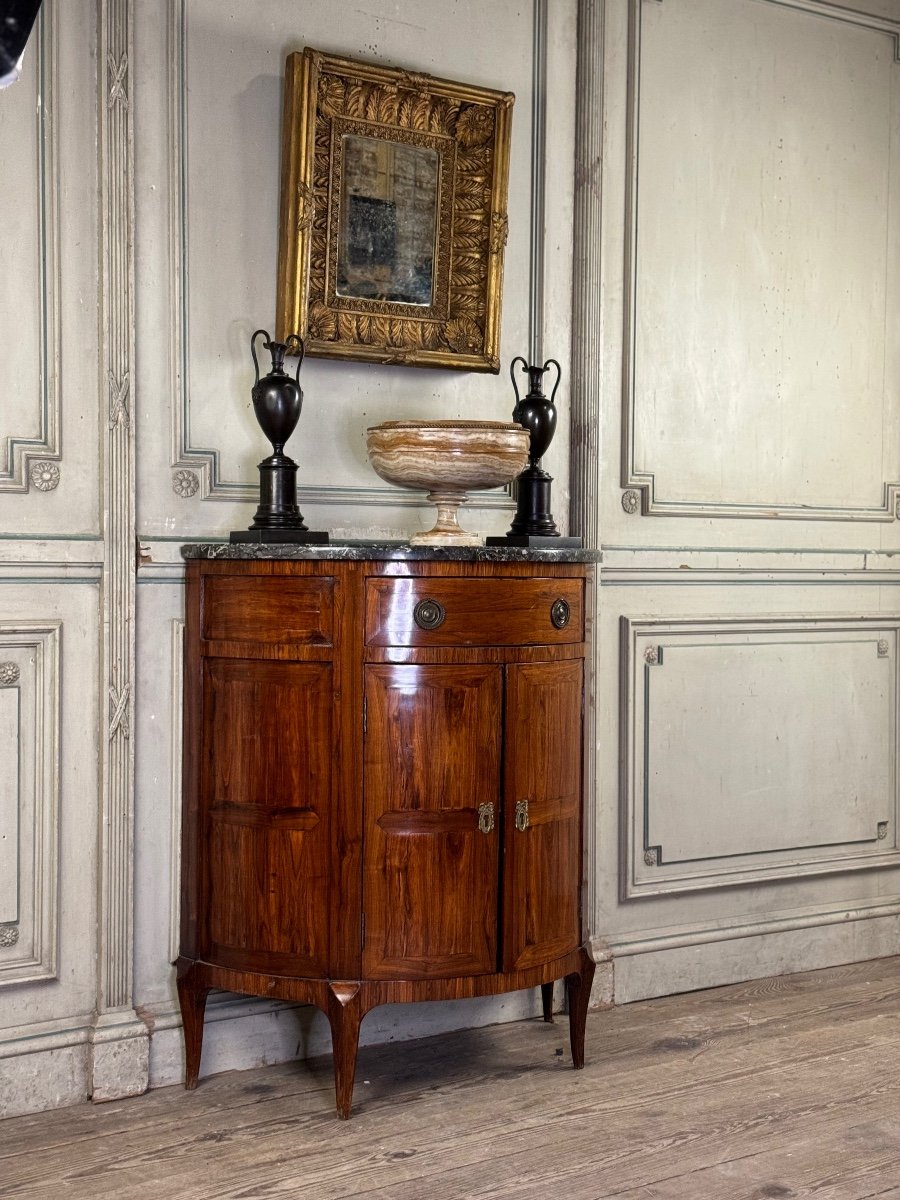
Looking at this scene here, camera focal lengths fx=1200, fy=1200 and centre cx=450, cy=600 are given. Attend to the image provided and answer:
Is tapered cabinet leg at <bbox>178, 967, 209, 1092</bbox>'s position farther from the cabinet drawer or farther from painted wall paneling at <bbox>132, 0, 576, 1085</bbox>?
the cabinet drawer

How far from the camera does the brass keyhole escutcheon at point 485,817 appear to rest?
6.37 feet

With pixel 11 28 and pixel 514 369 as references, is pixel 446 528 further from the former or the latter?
pixel 11 28

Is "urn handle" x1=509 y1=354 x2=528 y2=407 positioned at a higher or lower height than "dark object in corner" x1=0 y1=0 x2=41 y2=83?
higher

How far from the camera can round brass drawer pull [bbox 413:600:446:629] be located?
1.90 m

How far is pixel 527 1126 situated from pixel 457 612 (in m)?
0.83

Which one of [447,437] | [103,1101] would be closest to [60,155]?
[447,437]

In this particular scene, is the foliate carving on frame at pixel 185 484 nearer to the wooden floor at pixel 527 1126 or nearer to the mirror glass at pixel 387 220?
the mirror glass at pixel 387 220

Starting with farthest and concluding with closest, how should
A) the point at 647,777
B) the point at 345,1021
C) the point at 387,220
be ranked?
the point at 647,777 → the point at 387,220 → the point at 345,1021

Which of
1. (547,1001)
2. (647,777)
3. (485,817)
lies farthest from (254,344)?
(547,1001)

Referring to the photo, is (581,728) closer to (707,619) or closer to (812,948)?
(707,619)

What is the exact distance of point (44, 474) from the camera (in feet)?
6.65

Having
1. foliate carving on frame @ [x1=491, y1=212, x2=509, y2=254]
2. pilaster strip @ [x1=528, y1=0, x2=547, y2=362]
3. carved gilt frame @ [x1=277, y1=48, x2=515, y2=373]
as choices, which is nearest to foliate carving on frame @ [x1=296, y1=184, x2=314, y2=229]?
carved gilt frame @ [x1=277, y1=48, x2=515, y2=373]

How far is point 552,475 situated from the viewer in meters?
2.52

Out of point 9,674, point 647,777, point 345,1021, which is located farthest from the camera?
point 647,777
